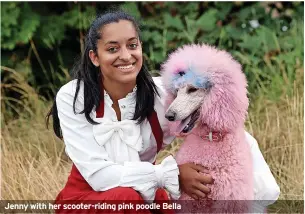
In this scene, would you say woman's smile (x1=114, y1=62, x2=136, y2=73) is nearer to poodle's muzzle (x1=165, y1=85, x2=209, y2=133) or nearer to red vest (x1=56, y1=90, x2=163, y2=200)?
red vest (x1=56, y1=90, x2=163, y2=200)

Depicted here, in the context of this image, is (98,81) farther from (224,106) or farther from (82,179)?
(224,106)

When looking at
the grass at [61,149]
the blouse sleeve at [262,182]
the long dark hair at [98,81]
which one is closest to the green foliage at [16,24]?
the grass at [61,149]

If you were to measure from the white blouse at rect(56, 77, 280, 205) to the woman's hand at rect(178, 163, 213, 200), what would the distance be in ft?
0.10

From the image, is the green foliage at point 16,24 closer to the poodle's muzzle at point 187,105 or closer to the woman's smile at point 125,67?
the woman's smile at point 125,67

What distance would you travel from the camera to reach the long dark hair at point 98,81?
2.57 meters

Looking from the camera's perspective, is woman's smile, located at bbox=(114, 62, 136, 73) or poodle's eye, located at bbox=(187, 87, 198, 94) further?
woman's smile, located at bbox=(114, 62, 136, 73)

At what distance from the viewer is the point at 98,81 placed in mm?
2670

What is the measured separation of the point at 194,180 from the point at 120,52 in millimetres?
584

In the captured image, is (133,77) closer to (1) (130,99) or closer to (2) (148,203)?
(1) (130,99)

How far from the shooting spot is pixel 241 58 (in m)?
4.42

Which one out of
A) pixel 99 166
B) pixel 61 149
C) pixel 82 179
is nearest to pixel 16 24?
pixel 61 149

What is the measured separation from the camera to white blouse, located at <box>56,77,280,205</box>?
2.48 m

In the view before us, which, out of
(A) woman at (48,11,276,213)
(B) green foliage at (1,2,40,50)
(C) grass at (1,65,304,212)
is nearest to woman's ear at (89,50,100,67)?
(A) woman at (48,11,276,213)

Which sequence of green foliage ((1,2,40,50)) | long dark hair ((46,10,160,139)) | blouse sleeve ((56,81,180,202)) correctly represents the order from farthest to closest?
green foliage ((1,2,40,50)) → long dark hair ((46,10,160,139)) → blouse sleeve ((56,81,180,202))
